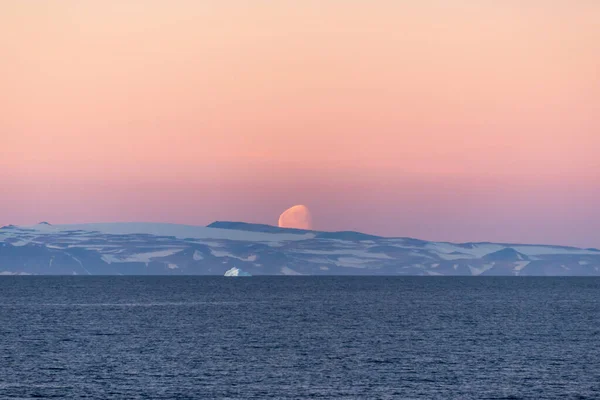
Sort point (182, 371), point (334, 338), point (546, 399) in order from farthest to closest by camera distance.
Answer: point (334, 338), point (182, 371), point (546, 399)

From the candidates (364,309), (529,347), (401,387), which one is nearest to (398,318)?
(364,309)

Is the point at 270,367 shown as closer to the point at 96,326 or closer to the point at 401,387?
the point at 401,387

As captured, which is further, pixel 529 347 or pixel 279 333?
pixel 279 333

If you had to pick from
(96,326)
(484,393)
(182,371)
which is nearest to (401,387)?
(484,393)

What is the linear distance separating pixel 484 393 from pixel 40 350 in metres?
52.5

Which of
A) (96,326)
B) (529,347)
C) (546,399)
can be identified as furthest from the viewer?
(96,326)

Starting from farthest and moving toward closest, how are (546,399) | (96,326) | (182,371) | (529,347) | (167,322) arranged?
(167,322) < (96,326) < (529,347) < (182,371) < (546,399)

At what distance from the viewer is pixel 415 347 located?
4304 inches

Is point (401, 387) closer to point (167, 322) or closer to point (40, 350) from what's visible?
point (40, 350)

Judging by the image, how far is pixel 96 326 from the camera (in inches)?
5620

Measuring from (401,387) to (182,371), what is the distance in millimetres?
21434

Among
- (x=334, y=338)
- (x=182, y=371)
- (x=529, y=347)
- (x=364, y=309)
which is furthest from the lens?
(x=364, y=309)

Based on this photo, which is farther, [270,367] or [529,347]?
[529,347]

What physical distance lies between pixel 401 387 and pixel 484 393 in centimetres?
692
